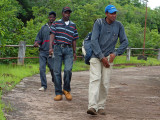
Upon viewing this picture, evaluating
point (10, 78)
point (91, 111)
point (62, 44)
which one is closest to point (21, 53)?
point (10, 78)

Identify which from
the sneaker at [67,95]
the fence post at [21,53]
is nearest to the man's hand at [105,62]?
the sneaker at [67,95]

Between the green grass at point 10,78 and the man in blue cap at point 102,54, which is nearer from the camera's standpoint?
the man in blue cap at point 102,54

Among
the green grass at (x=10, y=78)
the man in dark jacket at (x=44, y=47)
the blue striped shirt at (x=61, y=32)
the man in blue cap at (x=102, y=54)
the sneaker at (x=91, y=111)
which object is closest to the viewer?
the sneaker at (x=91, y=111)

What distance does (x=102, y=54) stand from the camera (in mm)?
5223

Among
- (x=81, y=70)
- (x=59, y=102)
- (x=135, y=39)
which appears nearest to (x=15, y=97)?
(x=59, y=102)

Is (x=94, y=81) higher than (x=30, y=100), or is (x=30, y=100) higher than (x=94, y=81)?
(x=94, y=81)

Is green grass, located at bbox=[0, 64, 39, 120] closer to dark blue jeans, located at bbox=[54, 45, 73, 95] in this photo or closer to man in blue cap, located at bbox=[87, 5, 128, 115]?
dark blue jeans, located at bbox=[54, 45, 73, 95]

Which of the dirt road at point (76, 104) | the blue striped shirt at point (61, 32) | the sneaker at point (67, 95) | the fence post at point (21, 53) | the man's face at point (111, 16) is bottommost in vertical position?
the dirt road at point (76, 104)

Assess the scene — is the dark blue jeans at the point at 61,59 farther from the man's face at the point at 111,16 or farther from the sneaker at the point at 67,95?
the man's face at the point at 111,16

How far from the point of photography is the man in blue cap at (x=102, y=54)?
17.1 feet

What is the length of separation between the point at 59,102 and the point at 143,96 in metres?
2.22

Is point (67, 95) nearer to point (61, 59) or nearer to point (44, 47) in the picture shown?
point (61, 59)

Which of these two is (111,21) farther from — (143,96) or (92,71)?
(143,96)

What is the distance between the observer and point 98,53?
5.19 meters
